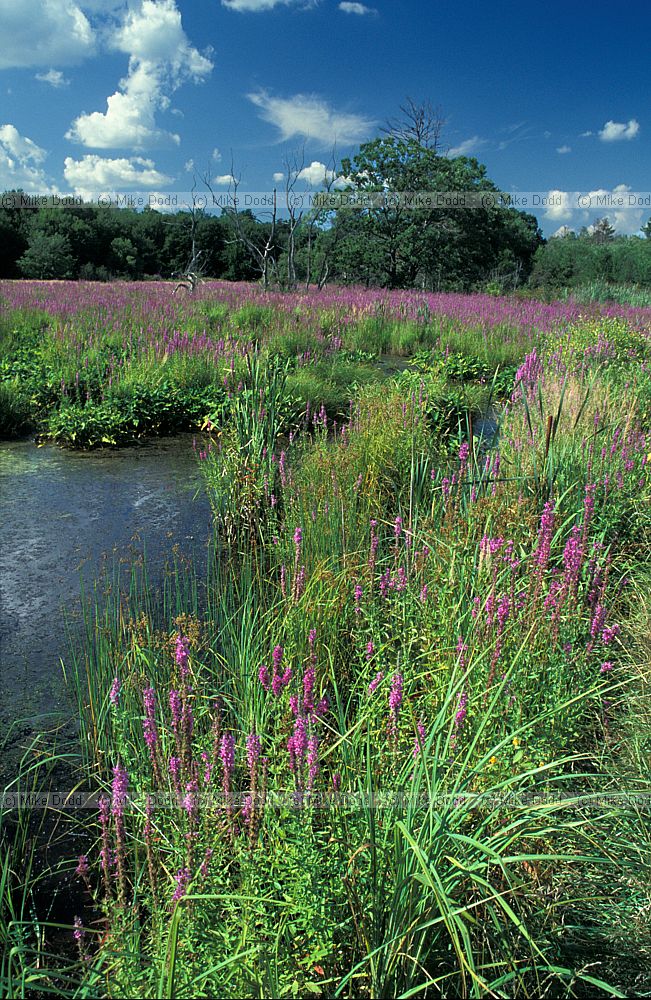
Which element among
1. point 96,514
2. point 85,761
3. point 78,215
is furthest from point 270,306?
point 78,215

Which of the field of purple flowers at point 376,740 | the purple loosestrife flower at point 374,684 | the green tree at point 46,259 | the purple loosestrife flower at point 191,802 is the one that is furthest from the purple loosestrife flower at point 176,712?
the green tree at point 46,259

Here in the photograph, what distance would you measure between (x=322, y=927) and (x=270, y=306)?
40.2 feet

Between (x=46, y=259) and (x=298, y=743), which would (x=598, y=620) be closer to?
(x=298, y=743)

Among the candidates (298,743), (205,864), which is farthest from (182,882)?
(298,743)

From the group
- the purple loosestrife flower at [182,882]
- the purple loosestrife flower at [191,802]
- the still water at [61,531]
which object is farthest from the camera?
the still water at [61,531]

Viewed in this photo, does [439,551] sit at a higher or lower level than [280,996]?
higher

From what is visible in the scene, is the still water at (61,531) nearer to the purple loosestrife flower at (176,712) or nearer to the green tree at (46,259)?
the purple loosestrife flower at (176,712)

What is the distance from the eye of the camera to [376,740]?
2043mm

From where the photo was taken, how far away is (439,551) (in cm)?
316

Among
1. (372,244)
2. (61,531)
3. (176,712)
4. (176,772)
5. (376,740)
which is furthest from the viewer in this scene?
(372,244)

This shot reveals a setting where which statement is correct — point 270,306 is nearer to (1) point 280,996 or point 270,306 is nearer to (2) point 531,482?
(2) point 531,482

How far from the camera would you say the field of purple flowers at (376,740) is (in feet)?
4.75

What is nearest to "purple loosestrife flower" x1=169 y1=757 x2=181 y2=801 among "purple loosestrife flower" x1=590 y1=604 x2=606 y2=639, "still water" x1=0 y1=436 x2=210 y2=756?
"still water" x1=0 y1=436 x2=210 y2=756

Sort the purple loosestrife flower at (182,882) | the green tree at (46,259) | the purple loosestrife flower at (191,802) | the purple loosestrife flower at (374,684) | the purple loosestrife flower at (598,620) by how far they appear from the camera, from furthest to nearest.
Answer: the green tree at (46,259), the purple loosestrife flower at (598,620), the purple loosestrife flower at (374,684), the purple loosestrife flower at (191,802), the purple loosestrife flower at (182,882)
